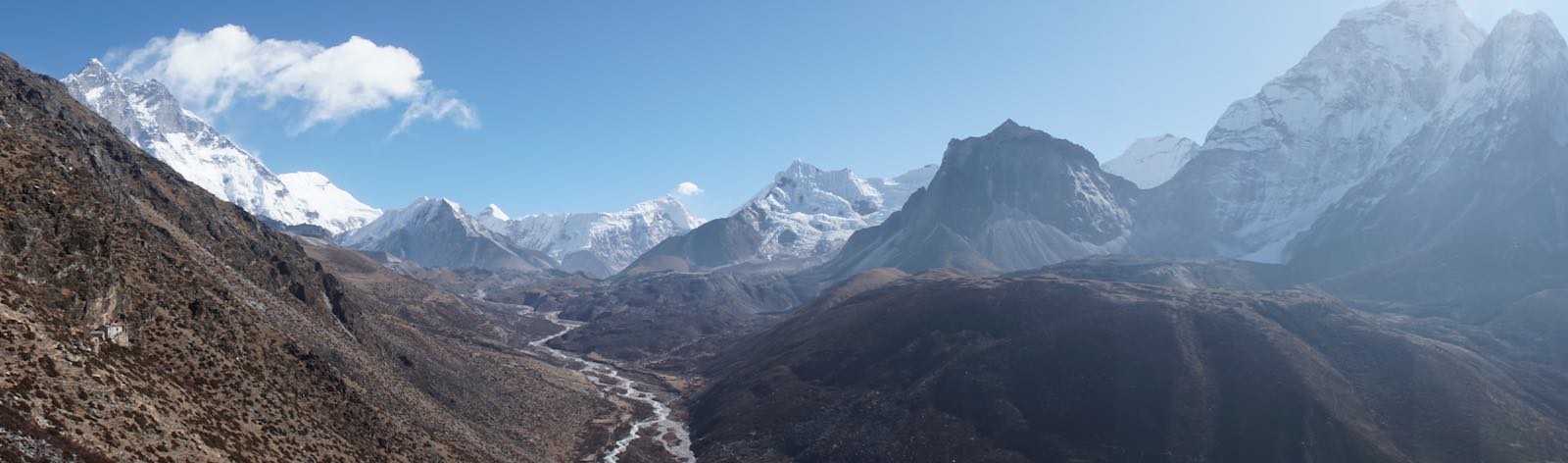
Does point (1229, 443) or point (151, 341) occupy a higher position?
point (151, 341)

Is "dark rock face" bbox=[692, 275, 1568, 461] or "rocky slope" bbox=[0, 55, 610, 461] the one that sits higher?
"rocky slope" bbox=[0, 55, 610, 461]

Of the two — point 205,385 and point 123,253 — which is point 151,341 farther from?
point 123,253

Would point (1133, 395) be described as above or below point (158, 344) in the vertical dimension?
below

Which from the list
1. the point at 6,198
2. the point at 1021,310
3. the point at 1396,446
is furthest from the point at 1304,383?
the point at 6,198

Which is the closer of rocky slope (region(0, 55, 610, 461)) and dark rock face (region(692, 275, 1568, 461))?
rocky slope (region(0, 55, 610, 461))

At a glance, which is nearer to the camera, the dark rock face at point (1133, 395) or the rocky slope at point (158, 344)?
the rocky slope at point (158, 344)
